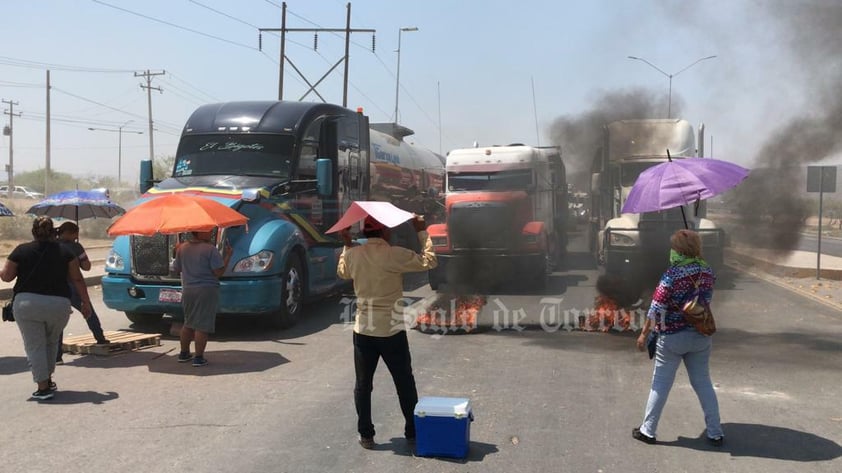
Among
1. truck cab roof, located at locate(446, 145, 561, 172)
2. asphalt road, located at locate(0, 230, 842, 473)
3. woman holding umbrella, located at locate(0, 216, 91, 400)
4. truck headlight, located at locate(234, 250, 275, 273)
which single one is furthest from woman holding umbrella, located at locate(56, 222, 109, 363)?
truck cab roof, located at locate(446, 145, 561, 172)

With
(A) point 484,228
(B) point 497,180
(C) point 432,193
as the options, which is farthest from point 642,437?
(C) point 432,193

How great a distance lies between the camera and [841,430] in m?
5.21

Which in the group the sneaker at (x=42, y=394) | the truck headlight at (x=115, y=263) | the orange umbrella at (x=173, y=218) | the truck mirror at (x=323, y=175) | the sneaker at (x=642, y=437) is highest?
the truck mirror at (x=323, y=175)

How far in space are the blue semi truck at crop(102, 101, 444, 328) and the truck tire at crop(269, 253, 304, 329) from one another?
1 cm

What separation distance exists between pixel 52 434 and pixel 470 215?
8861mm

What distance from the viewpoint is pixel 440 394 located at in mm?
6328

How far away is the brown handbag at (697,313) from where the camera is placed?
474cm

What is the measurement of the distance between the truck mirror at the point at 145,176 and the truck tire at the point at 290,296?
2.94m

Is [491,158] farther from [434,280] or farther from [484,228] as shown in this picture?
[434,280]

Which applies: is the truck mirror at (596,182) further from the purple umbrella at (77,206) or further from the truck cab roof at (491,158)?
the purple umbrella at (77,206)

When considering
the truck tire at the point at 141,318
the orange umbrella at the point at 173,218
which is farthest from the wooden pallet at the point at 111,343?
the orange umbrella at the point at 173,218

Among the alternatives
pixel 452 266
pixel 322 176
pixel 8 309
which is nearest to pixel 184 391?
pixel 8 309

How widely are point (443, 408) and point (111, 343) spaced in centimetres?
506

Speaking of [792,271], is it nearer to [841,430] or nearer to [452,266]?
[452,266]
